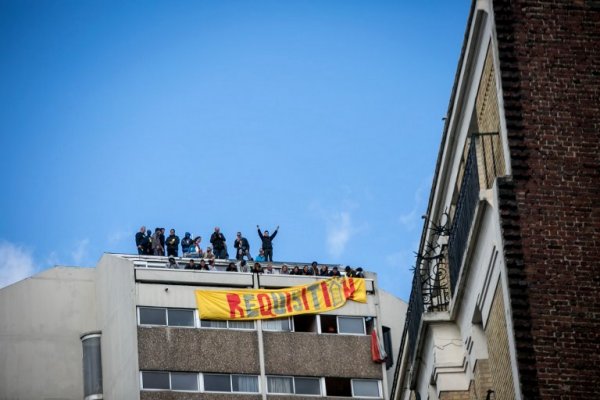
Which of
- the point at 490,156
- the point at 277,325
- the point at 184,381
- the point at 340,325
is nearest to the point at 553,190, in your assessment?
the point at 490,156

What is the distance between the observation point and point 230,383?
75562 mm

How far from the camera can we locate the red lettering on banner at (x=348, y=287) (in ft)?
258

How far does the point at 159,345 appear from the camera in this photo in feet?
244

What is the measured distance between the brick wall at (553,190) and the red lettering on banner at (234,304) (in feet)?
154

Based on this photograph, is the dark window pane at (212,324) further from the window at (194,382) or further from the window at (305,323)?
the window at (305,323)

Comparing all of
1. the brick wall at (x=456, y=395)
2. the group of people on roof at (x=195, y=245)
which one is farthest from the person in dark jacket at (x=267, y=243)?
the brick wall at (x=456, y=395)

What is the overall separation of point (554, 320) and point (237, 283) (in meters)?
50.0

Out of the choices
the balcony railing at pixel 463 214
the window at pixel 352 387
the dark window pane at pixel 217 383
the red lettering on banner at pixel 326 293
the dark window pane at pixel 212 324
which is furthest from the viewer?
the red lettering on banner at pixel 326 293

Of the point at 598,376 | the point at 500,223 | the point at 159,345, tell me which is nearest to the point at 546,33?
the point at 500,223

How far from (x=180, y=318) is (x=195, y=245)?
510cm

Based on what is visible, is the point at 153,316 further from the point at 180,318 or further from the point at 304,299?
the point at 304,299

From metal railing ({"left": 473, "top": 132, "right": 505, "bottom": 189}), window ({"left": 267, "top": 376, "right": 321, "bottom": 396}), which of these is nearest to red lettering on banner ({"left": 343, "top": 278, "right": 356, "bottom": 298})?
window ({"left": 267, "top": 376, "right": 321, "bottom": 396})

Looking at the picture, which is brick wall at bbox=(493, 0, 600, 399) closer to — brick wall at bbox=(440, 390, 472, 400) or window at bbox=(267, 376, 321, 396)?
brick wall at bbox=(440, 390, 472, 400)

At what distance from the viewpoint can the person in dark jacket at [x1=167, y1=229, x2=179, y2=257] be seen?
257 ft
